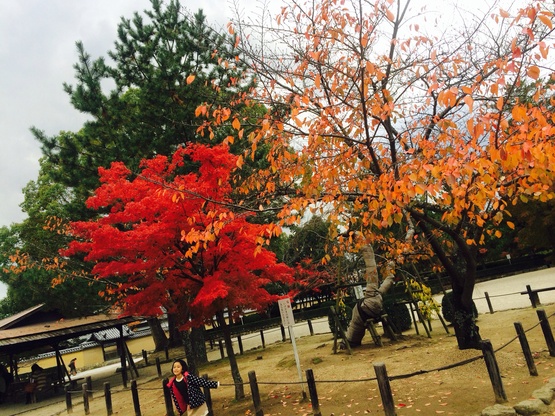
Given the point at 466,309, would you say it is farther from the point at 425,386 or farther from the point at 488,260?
the point at 488,260

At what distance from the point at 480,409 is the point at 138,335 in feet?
127

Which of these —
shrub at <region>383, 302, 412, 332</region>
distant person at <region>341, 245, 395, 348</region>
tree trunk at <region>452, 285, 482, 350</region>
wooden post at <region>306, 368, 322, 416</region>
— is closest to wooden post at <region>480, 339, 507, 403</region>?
tree trunk at <region>452, 285, 482, 350</region>

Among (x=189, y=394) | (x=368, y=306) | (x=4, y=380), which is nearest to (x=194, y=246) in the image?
(x=189, y=394)

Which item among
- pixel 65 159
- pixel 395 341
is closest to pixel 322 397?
pixel 395 341

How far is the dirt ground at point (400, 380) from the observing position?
6477 mm

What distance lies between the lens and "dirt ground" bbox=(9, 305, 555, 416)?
Result: 21.2 ft

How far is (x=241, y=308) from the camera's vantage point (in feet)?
35.3

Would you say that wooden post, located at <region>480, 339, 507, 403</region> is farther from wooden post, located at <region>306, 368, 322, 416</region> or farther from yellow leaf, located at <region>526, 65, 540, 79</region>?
yellow leaf, located at <region>526, 65, 540, 79</region>

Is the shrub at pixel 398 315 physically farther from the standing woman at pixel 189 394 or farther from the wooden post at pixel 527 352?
the standing woman at pixel 189 394

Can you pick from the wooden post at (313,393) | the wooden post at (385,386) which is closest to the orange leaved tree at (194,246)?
the wooden post at (313,393)

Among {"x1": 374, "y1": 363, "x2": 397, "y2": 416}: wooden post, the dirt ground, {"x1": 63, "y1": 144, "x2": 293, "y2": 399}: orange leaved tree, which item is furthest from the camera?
{"x1": 63, "y1": 144, "x2": 293, "y2": 399}: orange leaved tree

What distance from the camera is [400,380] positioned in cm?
802

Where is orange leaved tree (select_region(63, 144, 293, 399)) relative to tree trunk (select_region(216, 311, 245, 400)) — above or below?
above

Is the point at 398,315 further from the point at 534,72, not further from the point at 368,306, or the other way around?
the point at 534,72
